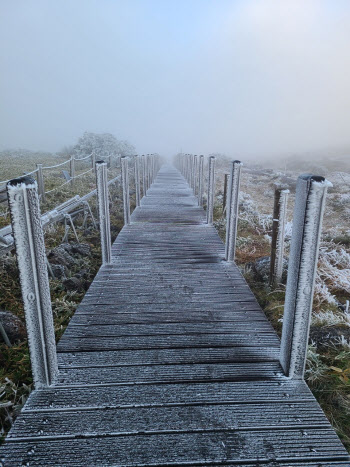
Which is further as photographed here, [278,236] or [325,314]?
[278,236]

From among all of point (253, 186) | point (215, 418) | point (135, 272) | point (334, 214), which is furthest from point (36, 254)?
point (253, 186)

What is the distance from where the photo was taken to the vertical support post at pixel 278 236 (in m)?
3.94

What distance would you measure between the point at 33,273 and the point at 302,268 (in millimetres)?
1564

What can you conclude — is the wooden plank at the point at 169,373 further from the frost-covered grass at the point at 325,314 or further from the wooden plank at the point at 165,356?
the frost-covered grass at the point at 325,314

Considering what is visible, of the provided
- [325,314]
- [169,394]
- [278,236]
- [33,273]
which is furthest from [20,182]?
[278,236]

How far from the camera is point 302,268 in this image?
2000 millimetres

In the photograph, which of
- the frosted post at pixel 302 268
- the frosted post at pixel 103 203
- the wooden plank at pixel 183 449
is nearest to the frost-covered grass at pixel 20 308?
the wooden plank at pixel 183 449

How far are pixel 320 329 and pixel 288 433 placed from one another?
4.48 feet

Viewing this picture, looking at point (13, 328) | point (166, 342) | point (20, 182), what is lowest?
point (13, 328)

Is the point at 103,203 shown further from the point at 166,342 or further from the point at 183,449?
the point at 183,449

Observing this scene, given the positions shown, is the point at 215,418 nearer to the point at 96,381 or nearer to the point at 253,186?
the point at 96,381

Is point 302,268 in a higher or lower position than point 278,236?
higher

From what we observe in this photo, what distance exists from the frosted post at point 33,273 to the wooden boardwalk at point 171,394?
0.21 meters

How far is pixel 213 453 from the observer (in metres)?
1.68
